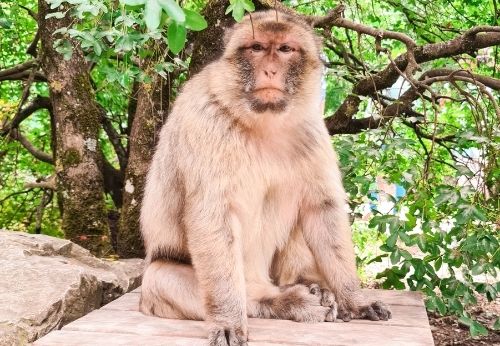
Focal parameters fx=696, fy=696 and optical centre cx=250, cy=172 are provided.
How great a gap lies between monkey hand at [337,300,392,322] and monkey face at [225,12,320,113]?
2.88ft

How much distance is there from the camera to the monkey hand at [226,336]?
2.42 m

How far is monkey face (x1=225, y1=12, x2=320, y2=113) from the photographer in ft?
8.51

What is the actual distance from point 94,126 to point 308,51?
2372 mm

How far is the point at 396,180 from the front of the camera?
11.6ft

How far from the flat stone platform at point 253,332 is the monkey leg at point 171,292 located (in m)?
0.04

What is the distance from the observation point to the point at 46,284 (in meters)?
3.07

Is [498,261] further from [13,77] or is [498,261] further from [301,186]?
[13,77]

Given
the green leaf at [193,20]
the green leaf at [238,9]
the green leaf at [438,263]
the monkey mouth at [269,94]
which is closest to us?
the green leaf at [193,20]

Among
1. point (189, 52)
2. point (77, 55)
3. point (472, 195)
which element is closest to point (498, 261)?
point (472, 195)

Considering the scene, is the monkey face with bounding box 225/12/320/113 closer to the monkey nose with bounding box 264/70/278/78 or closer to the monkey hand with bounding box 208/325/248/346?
the monkey nose with bounding box 264/70/278/78

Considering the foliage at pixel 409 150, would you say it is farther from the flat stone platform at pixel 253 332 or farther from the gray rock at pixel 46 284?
the gray rock at pixel 46 284

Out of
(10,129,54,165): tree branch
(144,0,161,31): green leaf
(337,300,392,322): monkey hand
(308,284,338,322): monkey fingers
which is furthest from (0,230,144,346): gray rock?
(10,129,54,165): tree branch

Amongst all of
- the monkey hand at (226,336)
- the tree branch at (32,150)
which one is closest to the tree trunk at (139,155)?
the tree branch at (32,150)

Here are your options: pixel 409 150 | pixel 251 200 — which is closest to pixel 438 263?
pixel 409 150
